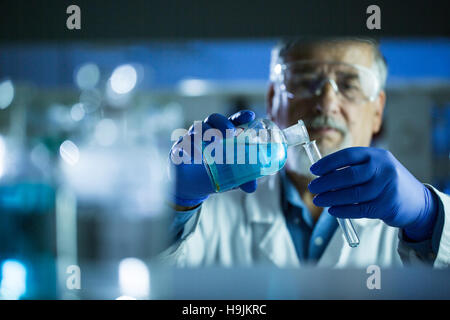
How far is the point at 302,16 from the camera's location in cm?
106

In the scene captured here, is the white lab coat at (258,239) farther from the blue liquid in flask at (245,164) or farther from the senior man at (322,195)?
the blue liquid in flask at (245,164)

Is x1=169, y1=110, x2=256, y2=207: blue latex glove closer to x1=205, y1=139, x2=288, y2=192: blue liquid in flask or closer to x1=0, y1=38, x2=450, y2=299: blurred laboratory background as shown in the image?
x1=205, y1=139, x2=288, y2=192: blue liquid in flask

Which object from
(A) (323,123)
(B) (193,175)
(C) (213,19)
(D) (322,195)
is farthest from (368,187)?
(C) (213,19)

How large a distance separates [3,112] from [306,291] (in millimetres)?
2146

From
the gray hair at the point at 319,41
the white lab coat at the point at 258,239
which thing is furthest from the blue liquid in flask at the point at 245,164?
the gray hair at the point at 319,41

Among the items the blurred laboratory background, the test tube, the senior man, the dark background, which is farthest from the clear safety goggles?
the blurred laboratory background

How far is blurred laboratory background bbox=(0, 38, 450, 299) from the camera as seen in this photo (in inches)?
83.2

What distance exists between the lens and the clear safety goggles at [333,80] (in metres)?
1.20

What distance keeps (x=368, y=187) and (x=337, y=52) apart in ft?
1.49

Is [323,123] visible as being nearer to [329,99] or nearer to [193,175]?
[329,99]

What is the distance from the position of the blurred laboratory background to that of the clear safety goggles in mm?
578

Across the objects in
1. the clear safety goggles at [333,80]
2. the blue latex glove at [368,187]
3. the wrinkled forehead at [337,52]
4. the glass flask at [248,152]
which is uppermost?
the wrinkled forehead at [337,52]

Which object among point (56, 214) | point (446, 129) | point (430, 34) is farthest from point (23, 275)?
point (446, 129)

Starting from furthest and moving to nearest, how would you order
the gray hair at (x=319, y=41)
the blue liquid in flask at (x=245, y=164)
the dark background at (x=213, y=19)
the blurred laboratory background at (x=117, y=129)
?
1. the blurred laboratory background at (x=117, y=129)
2. the gray hair at (x=319, y=41)
3. the dark background at (x=213, y=19)
4. the blue liquid in flask at (x=245, y=164)
